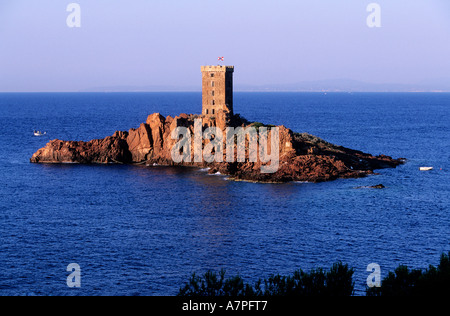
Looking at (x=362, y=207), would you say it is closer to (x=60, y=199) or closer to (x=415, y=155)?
(x=60, y=199)

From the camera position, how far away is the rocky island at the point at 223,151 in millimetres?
99312

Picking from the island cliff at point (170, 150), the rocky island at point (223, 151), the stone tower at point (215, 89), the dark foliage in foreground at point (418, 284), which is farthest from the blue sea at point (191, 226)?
the stone tower at point (215, 89)

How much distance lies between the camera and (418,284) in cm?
4097

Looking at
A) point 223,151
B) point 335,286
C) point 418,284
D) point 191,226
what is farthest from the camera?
point 223,151

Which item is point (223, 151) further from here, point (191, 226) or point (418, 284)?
point (418, 284)

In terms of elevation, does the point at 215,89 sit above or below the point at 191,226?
above

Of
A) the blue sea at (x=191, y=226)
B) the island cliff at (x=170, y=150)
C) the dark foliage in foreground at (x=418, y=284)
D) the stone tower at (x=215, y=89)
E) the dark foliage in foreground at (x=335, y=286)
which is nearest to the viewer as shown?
the dark foliage in foreground at (x=418, y=284)

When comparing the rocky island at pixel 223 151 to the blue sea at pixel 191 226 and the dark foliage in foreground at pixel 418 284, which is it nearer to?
the blue sea at pixel 191 226

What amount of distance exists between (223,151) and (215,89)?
81.8 feet

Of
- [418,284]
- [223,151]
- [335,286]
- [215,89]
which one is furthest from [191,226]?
[215,89]

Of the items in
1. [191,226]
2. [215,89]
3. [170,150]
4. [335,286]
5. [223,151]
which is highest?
[215,89]

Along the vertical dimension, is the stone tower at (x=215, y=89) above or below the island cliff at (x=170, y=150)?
above

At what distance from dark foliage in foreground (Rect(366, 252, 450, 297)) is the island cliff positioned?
57.9m

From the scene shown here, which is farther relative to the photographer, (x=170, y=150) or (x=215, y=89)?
(x=215, y=89)
